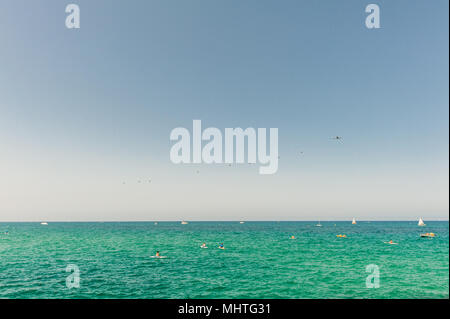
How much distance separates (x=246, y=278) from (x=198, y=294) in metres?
7.23

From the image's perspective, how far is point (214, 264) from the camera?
3612cm

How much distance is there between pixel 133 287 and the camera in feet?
79.8

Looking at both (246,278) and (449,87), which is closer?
(449,87)
